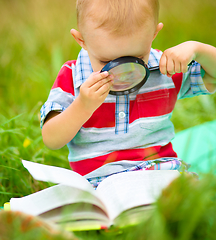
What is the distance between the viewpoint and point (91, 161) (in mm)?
1147

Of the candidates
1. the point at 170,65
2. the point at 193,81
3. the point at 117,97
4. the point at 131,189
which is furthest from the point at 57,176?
the point at 193,81

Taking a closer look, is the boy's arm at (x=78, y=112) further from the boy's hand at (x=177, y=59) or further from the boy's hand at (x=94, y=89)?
the boy's hand at (x=177, y=59)

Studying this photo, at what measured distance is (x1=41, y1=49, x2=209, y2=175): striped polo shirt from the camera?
3.67ft

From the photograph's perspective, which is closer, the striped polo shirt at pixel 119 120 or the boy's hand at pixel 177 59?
the boy's hand at pixel 177 59

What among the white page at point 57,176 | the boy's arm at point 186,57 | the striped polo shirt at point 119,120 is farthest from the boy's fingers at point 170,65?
the white page at point 57,176

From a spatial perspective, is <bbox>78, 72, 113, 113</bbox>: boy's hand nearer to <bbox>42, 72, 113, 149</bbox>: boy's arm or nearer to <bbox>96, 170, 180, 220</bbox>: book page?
<bbox>42, 72, 113, 149</bbox>: boy's arm

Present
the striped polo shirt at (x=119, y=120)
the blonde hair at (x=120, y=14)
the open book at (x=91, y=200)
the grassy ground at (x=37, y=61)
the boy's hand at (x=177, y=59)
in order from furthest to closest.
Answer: the grassy ground at (x=37, y=61) → the striped polo shirt at (x=119, y=120) → the boy's hand at (x=177, y=59) → the blonde hair at (x=120, y=14) → the open book at (x=91, y=200)

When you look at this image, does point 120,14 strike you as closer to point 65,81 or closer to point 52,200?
point 65,81

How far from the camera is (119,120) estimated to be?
112 cm

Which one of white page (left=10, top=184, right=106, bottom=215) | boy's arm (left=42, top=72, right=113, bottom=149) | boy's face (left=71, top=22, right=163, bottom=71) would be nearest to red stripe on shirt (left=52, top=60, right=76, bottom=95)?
boy's arm (left=42, top=72, right=113, bottom=149)

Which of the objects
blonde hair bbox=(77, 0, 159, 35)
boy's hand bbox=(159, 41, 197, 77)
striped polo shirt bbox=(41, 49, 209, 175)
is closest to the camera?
blonde hair bbox=(77, 0, 159, 35)

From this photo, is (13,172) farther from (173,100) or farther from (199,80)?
(199,80)

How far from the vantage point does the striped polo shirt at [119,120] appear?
1.12 metres

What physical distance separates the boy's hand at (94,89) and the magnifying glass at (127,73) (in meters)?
0.03
